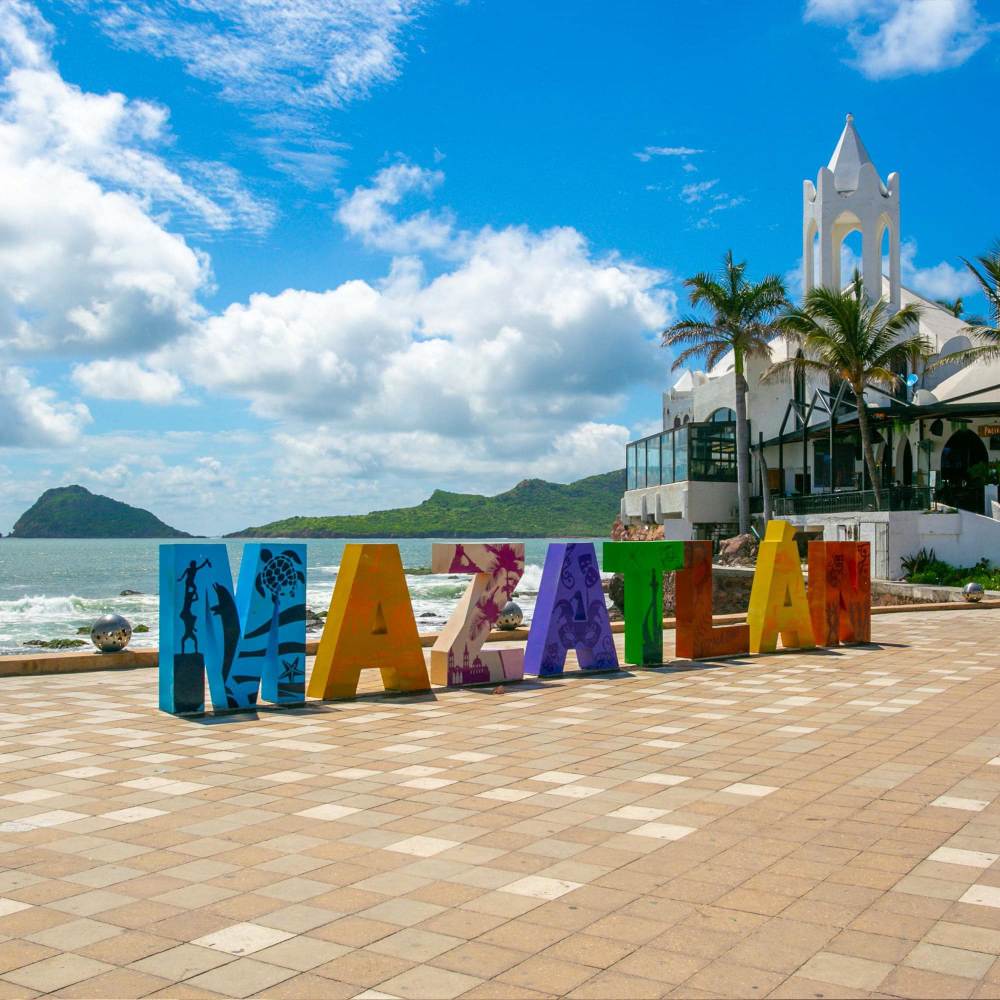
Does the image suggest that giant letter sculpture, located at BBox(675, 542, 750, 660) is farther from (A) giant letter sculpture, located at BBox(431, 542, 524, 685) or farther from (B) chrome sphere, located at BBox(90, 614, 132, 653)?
(B) chrome sphere, located at BBox(90, 614, 132, 653)

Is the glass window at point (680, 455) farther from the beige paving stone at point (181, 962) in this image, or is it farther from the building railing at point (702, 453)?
the beige paving stone at point (181, 962)

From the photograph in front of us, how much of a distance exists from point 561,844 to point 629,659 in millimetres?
8451

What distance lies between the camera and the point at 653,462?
5284 cm

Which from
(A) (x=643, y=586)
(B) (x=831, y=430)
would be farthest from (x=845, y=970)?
(B) (x=831, y=430)

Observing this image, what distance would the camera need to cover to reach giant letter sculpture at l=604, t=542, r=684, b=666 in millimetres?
13758

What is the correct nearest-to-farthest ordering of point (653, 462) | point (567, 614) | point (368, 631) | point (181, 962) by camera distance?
point (181, 962), point (368, 631), point (567, 614), point (653, 462)

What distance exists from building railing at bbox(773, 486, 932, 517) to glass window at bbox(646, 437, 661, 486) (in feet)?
31.3

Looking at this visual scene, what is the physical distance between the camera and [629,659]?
1417 centimetres

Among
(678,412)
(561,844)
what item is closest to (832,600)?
(561,844)

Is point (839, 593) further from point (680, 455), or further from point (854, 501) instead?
point (680, 455)

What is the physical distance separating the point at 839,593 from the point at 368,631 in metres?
8.99

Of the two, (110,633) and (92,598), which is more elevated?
(110,633)

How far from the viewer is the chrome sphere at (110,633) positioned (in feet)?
45.0

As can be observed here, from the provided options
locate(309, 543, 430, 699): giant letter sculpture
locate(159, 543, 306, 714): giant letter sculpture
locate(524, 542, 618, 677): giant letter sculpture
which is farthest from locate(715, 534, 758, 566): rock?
locate(159, 543, 306, 714): giant letter sculpture
